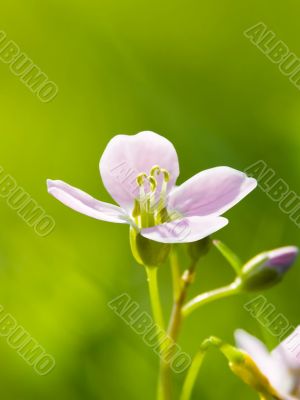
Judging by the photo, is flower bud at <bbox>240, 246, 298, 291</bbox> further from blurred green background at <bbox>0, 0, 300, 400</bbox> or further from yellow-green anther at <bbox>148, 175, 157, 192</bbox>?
blurred green background at <bbox>0, 0, 300, 400</bbox>

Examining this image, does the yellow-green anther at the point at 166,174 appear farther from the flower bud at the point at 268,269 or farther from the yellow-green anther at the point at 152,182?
the flower bud at the point at 268,269

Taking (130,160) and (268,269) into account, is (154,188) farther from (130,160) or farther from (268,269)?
(268,269)

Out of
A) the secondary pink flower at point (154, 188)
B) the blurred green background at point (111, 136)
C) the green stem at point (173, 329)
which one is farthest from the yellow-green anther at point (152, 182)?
the blurred green background at point (111, 136)

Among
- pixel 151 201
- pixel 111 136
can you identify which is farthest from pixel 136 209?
pixel 111 136

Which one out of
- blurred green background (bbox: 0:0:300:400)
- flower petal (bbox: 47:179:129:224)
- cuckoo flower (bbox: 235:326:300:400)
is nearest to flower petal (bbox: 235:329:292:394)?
cuckoo flower (bbox: 235:326:300:400)

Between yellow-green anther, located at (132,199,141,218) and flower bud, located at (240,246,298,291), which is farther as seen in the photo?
yellow-green anther, located at (132,199,141,218)

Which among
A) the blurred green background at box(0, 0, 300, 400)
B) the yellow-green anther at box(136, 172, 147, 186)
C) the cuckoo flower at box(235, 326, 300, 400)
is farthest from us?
the blurred green background at box(0, 0, 300, 400)

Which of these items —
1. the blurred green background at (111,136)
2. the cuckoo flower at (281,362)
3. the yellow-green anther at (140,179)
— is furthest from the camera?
the blurred green background at (111,136)

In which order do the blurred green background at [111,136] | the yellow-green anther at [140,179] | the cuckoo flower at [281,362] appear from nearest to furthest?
the cuckoo flower at [281,362]
the yellow-green anther at [140,179]
the blurred green background at [111,136]

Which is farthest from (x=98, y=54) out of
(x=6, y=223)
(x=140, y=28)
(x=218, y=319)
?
(x=218, y=319)
